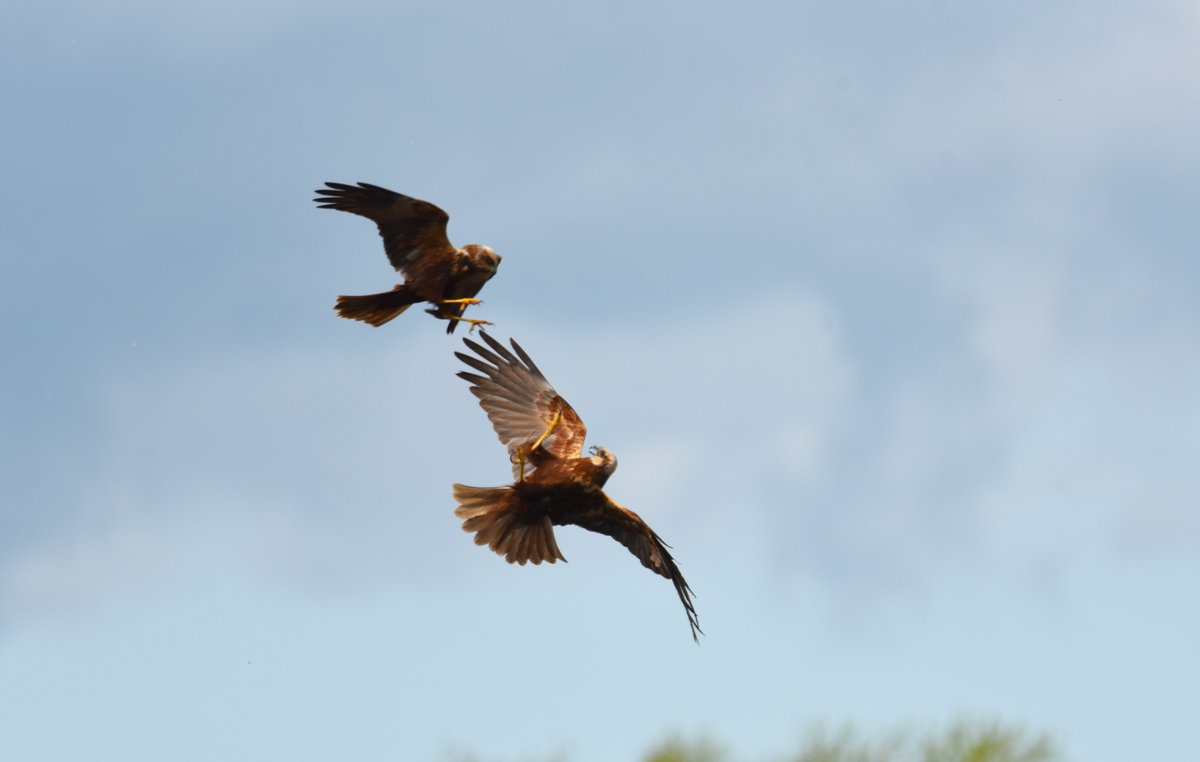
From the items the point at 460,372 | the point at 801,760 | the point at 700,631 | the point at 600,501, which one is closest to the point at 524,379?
the point at 460,372

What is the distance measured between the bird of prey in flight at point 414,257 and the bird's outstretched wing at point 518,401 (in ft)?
2.93

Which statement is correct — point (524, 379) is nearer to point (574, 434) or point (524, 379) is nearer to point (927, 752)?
point (574, 434)

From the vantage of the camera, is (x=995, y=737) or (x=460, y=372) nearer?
(x=460, y=372)

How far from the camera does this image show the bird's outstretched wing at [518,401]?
11725mm

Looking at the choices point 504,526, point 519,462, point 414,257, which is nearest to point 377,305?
point 414,257

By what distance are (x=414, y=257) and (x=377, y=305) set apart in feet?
1.36

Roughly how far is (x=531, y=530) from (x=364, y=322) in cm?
180

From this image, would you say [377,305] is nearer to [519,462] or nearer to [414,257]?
[414,257]

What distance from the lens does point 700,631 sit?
38.8 feet

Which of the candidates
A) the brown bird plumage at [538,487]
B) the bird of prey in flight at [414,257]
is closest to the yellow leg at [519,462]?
the brown bird plumage at [538,487]

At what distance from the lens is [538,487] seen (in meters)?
11.3

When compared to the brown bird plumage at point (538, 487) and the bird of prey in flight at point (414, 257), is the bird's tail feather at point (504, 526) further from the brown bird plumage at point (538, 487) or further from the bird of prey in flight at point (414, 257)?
the bird of prey in flight at point (414, 257)

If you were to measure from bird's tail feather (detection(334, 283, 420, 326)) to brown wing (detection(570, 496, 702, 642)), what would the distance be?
181 centimetres

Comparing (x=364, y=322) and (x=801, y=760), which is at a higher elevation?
(x=801, y=760)
